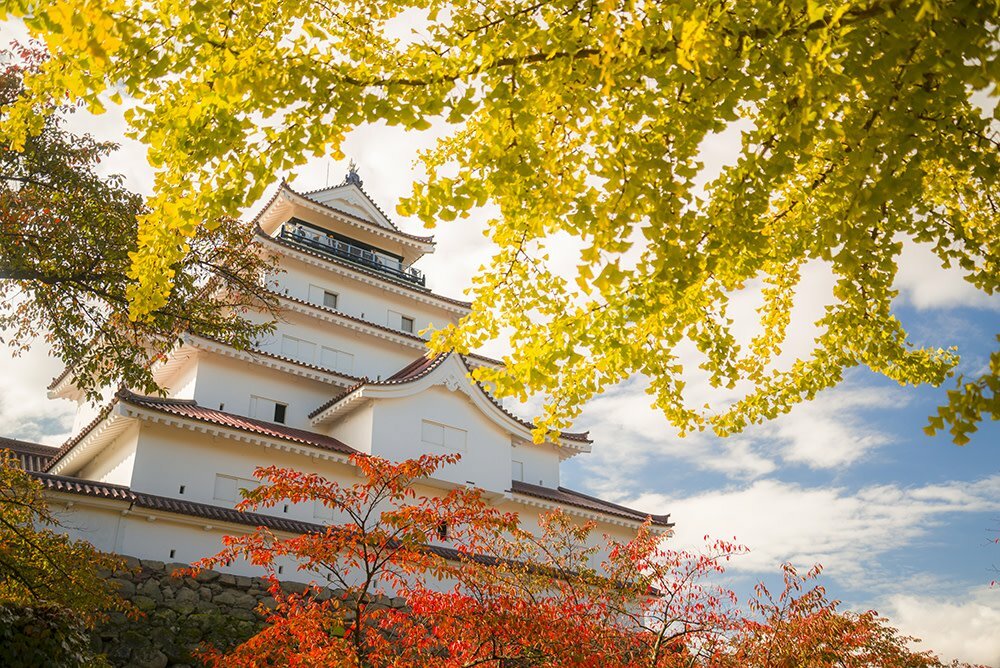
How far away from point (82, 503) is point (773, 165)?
15.4m

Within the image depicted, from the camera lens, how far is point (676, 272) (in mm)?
4129

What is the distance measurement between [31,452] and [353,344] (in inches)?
384

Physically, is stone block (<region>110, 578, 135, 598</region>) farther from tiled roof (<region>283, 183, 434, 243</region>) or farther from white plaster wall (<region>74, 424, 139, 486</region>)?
tiled roof (<region>283, 183, 434, 243</region>)

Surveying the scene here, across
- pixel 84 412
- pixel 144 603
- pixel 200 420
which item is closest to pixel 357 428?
pixel 200 420

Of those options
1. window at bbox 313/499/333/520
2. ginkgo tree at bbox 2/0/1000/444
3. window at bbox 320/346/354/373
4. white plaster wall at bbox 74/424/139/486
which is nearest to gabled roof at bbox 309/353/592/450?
window at bbox 320/346/354/373

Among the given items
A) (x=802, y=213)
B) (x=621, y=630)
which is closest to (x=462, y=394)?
(x=621, y=630)

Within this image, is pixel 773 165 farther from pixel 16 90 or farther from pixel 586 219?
pixel 16 90

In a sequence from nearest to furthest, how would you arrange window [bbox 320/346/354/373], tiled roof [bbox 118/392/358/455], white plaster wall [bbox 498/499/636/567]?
tiled roof [bbox 118/392/358/455]
white plaster wall [bbox 498/499/636/567]
window [bbox 320/346/354/373]

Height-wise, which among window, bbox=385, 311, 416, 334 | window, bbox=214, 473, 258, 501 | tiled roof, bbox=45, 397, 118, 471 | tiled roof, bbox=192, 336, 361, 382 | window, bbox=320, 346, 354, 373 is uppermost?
window, bbox=385, 311, 416, 334

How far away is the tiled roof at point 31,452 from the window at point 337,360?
8098 millimetres

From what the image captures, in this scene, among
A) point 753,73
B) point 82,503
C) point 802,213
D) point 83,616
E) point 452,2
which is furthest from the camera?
point 82,503

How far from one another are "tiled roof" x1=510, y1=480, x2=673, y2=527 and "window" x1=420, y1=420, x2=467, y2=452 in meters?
2.09

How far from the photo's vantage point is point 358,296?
26.0m

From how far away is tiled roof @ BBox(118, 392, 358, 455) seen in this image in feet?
56.7
